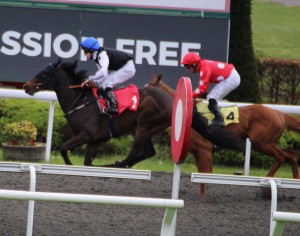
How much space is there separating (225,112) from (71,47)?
95.6 inches

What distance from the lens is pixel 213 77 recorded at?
9.01 metres

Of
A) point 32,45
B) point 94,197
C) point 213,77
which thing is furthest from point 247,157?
point 94,197

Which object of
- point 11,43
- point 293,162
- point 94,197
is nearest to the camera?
point 94,197

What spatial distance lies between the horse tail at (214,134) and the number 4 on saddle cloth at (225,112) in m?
0.10

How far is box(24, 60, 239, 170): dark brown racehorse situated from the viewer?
9.09m

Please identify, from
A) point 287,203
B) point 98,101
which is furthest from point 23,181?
point 287,203

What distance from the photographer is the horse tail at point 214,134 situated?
8.67 metres

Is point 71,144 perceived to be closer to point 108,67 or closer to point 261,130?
point 108,67

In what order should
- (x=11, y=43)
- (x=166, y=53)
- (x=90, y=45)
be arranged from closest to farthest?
1. (x=90, y=45)
2. (x=11, y=43)
3. (x=166, y=53)

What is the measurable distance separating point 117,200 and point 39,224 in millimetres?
2607

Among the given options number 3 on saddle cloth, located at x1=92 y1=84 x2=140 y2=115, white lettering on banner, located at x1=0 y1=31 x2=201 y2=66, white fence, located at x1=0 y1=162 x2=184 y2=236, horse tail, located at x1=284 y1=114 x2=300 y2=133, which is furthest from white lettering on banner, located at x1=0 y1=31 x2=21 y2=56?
white fence, located at x1=0 y1=162 x2=184 y2=236

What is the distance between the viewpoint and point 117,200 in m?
→ 4.42

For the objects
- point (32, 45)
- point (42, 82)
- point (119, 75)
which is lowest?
point (42, 82)

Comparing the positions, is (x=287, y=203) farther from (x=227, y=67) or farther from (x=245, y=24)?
(x=245, y=24)
